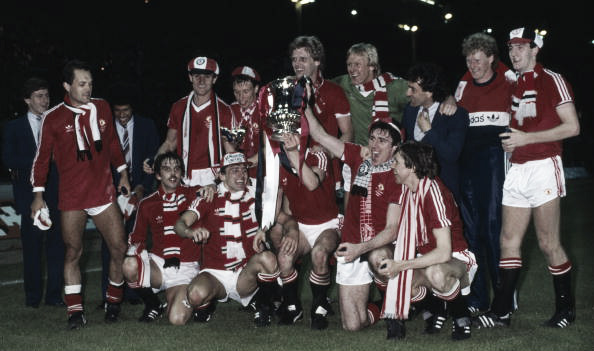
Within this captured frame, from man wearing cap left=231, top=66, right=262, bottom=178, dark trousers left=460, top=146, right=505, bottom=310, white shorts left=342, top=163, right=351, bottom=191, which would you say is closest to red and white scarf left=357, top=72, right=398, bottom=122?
white shorts left=342, top=163, right=351, bottom=191

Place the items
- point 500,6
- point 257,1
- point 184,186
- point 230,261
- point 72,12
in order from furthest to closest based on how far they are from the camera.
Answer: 1. point 500,6
2. point 257,1
3. point 72,12
4. point 184,186
5. point 230,261

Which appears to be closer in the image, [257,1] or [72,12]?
[72,12]

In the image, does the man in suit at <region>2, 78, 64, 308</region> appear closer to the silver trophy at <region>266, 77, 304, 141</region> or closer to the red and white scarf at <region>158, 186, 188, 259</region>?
the red and white scarf at <region>158, 186, 188, 259</region>

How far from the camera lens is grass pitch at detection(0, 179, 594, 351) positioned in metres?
4.60

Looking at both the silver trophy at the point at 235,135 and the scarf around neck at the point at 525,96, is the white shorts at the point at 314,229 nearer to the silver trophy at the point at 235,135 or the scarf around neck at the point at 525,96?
the silver trophy at the point at 235,135

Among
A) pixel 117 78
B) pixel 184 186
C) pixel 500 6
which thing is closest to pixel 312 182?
pixel 184 186

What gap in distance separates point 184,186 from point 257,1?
20.9 m

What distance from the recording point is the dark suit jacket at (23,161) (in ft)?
21.0

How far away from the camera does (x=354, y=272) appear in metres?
5.12

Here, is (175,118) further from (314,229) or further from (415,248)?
(415,248)

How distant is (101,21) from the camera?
21453 millimetres

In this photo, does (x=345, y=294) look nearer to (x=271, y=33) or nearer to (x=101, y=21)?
(x=101, y=21)

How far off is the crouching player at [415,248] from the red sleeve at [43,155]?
106 inches

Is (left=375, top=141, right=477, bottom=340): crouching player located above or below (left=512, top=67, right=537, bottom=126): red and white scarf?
below
